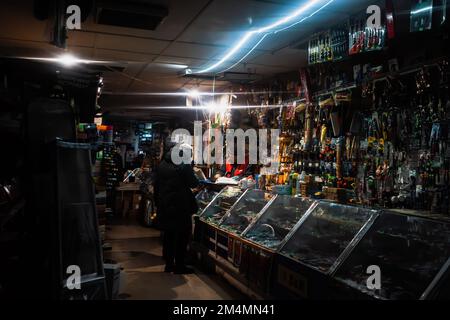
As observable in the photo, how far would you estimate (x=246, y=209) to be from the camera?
5.68 m

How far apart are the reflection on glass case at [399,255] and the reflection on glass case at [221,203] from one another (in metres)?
2.75

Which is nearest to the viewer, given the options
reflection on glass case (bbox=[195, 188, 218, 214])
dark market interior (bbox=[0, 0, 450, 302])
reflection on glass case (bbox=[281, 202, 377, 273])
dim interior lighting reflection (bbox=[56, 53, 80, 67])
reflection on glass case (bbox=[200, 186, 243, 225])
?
dark market interior (bbox=[0, 0, 450, 302])

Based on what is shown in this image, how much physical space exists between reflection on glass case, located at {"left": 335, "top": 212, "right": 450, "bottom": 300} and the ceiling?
89.6 inches

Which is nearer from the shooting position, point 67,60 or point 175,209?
point 175,209

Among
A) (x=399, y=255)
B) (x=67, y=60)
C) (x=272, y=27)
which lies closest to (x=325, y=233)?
(x=399, y=255)

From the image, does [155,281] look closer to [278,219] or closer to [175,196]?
[175,196]

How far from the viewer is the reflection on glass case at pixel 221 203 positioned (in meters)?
6.01

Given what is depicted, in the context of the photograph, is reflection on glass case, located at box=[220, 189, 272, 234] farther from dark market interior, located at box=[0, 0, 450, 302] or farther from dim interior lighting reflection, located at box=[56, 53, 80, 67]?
dim interior lighting reflection, located at box=[56, 53, 80, 67]

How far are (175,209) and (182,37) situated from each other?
2.47 metres

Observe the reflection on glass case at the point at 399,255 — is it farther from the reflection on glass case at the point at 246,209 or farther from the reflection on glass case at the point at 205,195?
the reflection on glass case at the point at 205,195

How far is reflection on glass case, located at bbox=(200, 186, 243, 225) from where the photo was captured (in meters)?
6.01

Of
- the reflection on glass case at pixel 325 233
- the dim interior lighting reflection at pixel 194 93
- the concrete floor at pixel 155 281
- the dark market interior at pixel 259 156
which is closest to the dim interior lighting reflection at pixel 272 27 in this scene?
the dark market interior at pixel 259 156

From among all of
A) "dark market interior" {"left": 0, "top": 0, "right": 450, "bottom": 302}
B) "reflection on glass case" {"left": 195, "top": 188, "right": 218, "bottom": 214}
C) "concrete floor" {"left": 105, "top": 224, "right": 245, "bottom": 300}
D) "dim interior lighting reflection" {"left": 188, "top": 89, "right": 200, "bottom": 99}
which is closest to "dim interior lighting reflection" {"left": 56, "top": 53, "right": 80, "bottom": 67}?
"dark market interior" {"left": 0, "top": 0, "right": 450, "bottom": 302}
